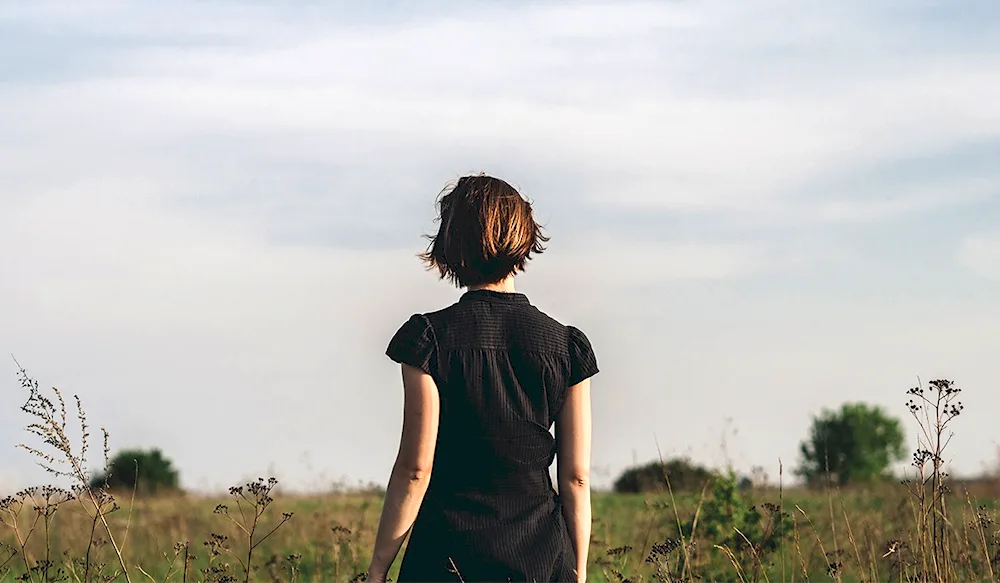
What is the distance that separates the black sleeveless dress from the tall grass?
114cm

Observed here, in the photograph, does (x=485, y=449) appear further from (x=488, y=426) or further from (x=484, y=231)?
(x=484, y=231)

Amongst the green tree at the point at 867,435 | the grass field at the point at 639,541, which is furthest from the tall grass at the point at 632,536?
the green tree at the point at 867,435

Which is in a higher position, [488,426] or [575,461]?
[488,426]

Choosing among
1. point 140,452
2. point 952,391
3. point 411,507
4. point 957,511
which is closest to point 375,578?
point 411,507

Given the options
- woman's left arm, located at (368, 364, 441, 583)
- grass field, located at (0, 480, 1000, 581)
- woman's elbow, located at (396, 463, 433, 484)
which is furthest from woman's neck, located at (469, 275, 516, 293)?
grass field, located at (0, 480, 1000, 581)

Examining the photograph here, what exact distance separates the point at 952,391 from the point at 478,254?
2661 mm

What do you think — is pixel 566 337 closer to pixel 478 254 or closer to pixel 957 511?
pixel 478 254

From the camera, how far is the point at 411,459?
12.5ft

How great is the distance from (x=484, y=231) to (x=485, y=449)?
2.57 feet

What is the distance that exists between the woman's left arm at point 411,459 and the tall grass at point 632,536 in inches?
39.4

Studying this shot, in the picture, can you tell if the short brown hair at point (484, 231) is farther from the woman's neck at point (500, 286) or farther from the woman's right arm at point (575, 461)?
the woman's right arm at point (575, 461)

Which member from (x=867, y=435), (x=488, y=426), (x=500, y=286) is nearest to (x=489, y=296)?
(x=500, y=286)

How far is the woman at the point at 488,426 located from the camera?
3.87 meters

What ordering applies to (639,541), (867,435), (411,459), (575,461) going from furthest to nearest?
(867,435) → (639,541) → (575,461) → (411,459)
